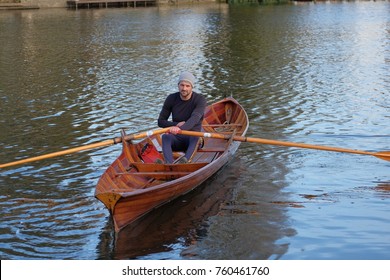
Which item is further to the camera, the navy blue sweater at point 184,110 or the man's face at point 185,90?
the navy blue sweater at point 184,110

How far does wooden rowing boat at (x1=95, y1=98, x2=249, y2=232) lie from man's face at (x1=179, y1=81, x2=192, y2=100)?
1231mm

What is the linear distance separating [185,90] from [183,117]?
0.68 meters

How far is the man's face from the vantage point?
45.8 ft

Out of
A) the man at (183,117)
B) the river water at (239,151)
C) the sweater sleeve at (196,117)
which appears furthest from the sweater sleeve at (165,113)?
the river water at (239,151)

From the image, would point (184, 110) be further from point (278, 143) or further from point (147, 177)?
point (278, 143)

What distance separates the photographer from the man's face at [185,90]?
1397 cm

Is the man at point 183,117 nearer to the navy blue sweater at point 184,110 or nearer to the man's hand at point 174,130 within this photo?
the navy blue sweater at point 184,110

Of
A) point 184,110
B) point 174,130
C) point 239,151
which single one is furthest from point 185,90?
point 239,151

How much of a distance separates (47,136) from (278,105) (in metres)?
8.00

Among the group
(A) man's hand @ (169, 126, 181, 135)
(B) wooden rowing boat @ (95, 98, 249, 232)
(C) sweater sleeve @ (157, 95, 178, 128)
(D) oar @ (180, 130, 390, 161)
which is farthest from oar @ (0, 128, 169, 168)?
(C) sweater sleeve @ (157, 95, 178, 128)

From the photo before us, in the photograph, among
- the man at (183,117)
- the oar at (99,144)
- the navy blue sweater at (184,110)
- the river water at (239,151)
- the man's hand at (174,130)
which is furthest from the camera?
the navy blue sweater at (184,110)

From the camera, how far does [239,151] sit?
17.3m
